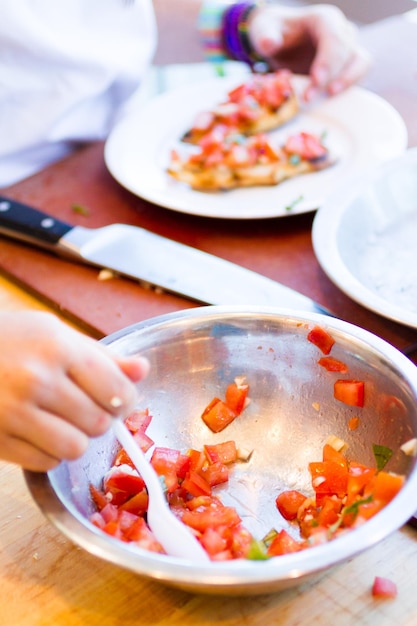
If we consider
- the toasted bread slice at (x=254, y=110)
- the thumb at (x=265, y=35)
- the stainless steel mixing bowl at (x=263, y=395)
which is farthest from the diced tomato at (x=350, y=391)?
the thumb at (x=265, y=35)

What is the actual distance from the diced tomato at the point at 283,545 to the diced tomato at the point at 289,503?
6cm

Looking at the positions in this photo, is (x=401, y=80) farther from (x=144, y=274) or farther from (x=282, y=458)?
(x=282, y=458)

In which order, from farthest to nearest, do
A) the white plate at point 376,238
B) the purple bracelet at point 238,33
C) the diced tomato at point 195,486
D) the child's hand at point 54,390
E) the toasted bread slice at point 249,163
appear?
the purple bracelet at point 238,33
the toasted bread slice at point 249,163
the white plate at point 376,238
the diced tomato at point 195,486
the child's hand at point 54,390

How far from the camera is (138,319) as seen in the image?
1187 mm

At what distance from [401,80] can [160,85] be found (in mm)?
656

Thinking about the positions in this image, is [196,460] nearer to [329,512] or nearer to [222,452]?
[222,452]

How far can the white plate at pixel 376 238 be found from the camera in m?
1.12

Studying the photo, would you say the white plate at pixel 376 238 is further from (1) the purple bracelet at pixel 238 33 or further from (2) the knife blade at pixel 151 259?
(1) the purple bracelet at pixel 238 33

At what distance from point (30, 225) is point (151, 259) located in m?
0.25

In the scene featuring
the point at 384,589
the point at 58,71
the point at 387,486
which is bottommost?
the point at 384,589

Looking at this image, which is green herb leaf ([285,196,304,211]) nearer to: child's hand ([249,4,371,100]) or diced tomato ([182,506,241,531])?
child's hand ([249,4,371,100])

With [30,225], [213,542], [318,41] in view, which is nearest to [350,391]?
[213,542]

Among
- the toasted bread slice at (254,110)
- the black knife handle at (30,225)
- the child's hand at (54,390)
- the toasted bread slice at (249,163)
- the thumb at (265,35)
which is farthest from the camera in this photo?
the thumb at (265,35)

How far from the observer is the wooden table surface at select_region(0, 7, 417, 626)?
771 mm
